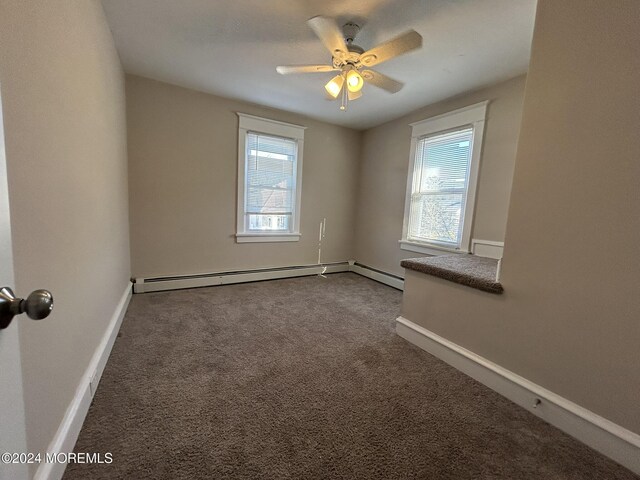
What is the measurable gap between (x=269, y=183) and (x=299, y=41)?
193 cm

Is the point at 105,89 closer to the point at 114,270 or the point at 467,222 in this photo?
the point at 114,270

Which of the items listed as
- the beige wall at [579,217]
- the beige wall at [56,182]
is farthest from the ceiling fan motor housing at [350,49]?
the beige wall at [56,182]

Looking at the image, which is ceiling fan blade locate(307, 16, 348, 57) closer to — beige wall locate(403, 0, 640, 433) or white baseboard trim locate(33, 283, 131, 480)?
beige wall locate(403, 0, 640, 433)

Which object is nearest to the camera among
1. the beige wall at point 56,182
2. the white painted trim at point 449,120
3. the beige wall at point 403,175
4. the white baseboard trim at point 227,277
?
the beige wall at point 56,182

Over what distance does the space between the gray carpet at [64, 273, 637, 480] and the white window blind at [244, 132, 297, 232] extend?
182cm

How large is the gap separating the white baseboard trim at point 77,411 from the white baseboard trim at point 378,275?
10.5ft

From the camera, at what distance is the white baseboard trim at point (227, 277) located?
10.5 ft

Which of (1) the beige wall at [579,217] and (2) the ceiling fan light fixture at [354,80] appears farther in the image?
(2) the ceiling fan light fixture at [354,80]

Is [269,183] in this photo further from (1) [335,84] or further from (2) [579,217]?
(2) [579,217]

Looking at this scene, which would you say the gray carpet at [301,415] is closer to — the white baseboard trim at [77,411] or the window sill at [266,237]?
the white baseboard trim at [77,411]

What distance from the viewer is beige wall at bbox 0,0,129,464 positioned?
85cm

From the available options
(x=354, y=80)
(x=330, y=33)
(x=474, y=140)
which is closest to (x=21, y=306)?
(x=330, y=33)

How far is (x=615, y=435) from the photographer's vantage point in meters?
1.25

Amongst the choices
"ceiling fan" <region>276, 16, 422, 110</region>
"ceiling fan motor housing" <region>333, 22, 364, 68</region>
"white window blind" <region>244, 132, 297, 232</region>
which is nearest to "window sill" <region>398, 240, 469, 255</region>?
"white window blind" <region>244, 132, 297, 232</region>
